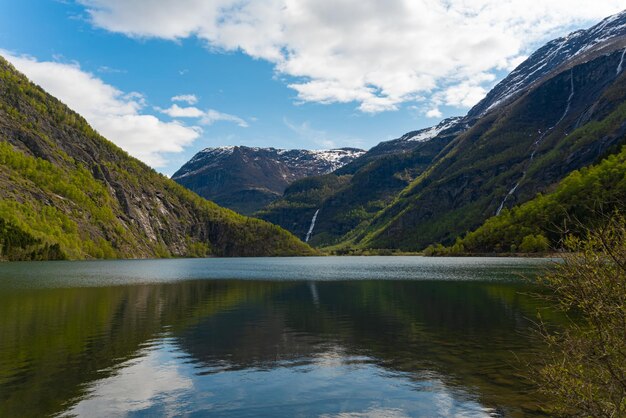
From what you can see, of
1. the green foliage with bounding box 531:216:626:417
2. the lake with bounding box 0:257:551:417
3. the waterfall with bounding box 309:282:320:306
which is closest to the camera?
the green foliage with bounding box 531:216:626:417

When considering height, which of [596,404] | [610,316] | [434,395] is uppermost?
[610,316]

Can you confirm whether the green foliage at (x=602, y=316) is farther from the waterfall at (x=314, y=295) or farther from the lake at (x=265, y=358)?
the waterfall at (x=314, y=295)

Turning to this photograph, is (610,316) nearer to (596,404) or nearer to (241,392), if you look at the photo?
(596,404)

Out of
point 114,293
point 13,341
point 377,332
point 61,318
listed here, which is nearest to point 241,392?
point 377,332

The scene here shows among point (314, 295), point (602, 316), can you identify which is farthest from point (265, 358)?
point (314, 295)

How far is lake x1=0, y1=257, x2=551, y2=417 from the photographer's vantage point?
25.5m

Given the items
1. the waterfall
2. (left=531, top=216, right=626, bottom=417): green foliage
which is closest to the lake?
the waterfall

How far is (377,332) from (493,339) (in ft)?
36.1

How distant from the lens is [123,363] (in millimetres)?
34406

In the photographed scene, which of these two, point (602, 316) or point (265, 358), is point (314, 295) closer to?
point (265, 358)

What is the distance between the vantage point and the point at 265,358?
36.4m

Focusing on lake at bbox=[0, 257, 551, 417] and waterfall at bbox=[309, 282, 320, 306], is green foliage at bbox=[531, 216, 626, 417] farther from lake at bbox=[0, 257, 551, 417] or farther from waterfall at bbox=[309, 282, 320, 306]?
waterfall at bbox=[309, 282, 320, 306]

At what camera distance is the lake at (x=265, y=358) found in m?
25.5

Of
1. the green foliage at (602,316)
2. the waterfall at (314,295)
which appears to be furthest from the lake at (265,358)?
the green foliage at (602,316)
